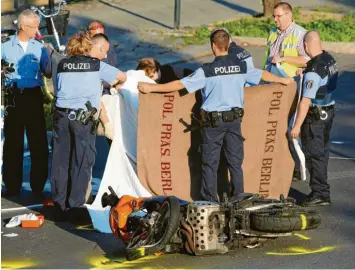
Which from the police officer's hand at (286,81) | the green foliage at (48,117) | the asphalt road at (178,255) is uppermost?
A: the police officer's hand at (286,81)

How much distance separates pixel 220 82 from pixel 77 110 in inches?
52.7

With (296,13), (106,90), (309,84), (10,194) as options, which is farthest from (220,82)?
(296,13)

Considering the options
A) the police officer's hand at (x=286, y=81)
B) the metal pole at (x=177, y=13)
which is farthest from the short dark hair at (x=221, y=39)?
the metal pole at (x=177, y=13)

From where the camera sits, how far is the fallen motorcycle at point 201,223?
9008mm

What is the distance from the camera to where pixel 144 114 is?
10.4m

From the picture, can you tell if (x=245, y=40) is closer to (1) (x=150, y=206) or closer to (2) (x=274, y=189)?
(2) (x=274, y=189)

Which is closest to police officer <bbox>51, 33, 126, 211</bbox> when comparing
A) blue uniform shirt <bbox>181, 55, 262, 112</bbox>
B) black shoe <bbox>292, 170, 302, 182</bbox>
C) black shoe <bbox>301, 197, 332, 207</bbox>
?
blue uniform shirt <bbox>181, 55, 262, 112</bbox>

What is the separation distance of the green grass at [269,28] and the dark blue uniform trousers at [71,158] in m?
8.99

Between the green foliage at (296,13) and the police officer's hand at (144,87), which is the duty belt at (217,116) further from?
the green foliage at (296,13)

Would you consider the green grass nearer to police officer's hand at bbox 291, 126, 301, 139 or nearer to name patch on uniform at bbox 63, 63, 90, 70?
police officer's hand at bbox 291, 126, 301, 139

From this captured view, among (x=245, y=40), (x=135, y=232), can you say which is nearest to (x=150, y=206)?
(x=135, y=232)

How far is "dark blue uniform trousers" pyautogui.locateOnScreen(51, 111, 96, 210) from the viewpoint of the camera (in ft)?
33.8

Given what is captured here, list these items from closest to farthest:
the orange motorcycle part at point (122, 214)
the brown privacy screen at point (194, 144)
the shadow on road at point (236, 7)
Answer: the orange motorcycle part at point (122, 214) → the brown privacy screen at point (194, 144) → the shadow on road at point (236, 7)

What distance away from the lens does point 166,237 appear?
8961mm
